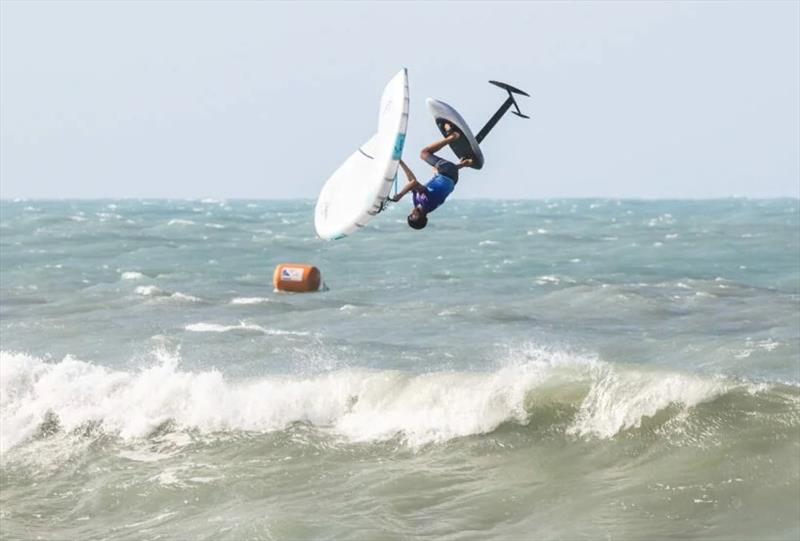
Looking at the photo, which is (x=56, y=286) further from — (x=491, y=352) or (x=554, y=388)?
(x=554, y=388)

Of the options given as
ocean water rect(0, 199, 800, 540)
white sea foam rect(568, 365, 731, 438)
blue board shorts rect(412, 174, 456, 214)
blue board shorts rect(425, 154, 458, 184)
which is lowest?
ocean water rect(0, 199, 800, 540)

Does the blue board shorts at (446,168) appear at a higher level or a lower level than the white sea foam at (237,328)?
higher

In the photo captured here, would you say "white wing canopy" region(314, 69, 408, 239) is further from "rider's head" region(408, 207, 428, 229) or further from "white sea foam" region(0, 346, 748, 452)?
"white sea foam" region(0, 346, 748, 452)

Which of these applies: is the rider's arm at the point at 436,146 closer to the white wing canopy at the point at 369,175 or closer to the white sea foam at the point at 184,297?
the white wing canopy at the point at 369,175

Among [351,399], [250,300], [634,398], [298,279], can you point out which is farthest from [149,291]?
[634,398]

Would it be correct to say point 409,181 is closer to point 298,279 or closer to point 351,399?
point 351,399

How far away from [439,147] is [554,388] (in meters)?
12.5

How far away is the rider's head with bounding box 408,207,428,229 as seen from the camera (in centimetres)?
1012

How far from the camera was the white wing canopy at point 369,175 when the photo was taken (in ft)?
29.9

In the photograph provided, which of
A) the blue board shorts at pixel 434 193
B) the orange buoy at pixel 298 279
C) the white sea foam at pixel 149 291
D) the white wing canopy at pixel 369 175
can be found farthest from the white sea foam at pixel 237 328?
the blue board shorts at pixel 434 193

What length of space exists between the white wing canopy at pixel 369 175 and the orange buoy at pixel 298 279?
27065 millimetres

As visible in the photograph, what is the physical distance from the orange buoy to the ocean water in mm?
733

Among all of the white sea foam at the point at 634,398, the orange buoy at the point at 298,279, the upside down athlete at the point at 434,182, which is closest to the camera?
the upside down athlete at the point at 434,182

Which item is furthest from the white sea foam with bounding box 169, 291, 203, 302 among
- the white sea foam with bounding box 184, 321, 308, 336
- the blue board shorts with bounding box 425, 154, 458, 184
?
the blue board shorts with bounding box 425, 154, 458, 184
